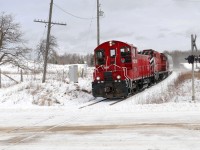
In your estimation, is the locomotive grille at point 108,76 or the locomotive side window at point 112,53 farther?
the locomotive side window at point 112,53

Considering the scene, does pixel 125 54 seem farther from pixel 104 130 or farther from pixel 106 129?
pixel 104 130

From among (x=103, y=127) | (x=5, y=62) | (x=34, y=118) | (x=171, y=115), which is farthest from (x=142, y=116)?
(x=5, y=62)

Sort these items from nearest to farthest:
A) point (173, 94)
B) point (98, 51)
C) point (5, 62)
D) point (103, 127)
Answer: point (103, 127) → point (173, 94) → point (98, 51) → point (5, 62)

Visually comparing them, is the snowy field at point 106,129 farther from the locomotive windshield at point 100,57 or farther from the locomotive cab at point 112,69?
the locomotive windshield at point 100,57

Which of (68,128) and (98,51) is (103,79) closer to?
(98,51)

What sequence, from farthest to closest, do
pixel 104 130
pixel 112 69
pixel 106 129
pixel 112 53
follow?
pixel 112 53 → pixel 112 69 → pixel 106 129 → pixel 104 130

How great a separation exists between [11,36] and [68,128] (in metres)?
24.7

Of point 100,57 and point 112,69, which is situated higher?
point 100,57

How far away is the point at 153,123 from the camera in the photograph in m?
10.1

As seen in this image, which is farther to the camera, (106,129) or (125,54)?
(125,54)

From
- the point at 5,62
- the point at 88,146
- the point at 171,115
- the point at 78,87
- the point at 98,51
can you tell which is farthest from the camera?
the point at 5,62

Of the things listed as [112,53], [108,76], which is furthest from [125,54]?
[108,76]

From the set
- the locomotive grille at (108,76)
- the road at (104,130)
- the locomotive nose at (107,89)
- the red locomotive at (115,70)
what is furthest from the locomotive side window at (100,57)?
the road at (104,130)

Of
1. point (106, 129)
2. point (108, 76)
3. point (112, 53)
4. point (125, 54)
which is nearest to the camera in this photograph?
point (106, 129)
